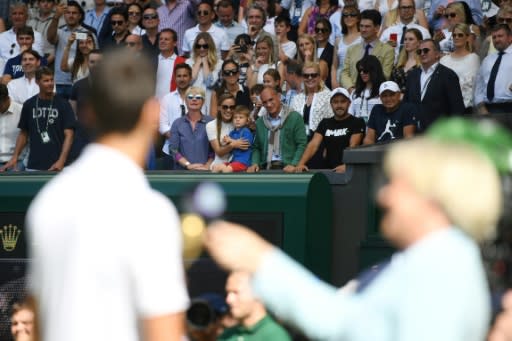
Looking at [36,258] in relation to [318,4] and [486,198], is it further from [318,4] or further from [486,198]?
[318,4]

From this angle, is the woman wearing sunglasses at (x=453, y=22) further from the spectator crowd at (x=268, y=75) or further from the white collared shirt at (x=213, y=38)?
the white collared shirt at (x=213, y=38)

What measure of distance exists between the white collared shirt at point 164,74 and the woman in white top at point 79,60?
78 cm

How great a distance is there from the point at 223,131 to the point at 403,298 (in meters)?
8.45

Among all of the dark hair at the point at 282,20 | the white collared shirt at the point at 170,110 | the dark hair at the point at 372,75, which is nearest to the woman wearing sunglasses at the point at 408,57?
the dark hair at the point at 372,75

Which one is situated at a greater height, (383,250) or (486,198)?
(486,198)

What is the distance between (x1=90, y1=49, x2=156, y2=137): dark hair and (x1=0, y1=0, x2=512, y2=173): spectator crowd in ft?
22.2

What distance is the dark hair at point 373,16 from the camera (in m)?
12.3

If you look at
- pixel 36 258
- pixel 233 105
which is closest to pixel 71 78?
pixel 233 105

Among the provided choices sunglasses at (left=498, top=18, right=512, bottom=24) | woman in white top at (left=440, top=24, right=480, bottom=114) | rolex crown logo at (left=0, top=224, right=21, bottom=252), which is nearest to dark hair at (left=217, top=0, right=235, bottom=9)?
woman in white top at (left=440, top=24, right=480, bottom=114)

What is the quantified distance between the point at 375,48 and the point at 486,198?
9.82 m

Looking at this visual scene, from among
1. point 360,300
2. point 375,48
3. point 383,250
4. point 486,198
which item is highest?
point 375,48

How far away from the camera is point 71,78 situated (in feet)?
45.1

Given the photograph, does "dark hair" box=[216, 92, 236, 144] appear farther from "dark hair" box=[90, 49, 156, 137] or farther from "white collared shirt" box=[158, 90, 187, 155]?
"dark hair" box=[90, 49, 156, 137]

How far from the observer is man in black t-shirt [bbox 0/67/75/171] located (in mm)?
11570
